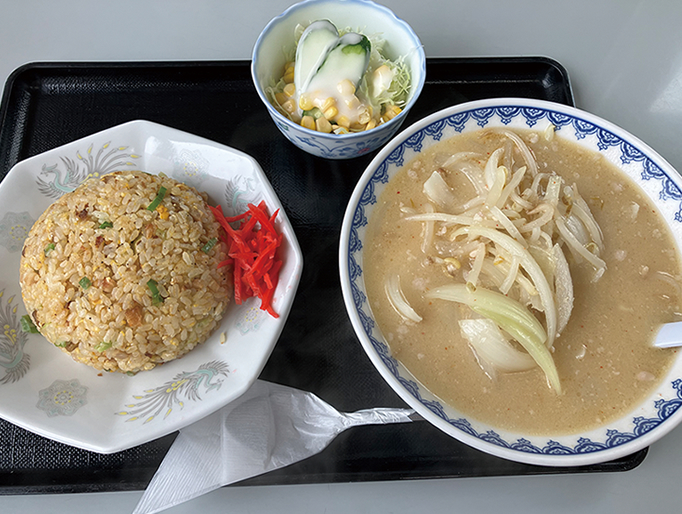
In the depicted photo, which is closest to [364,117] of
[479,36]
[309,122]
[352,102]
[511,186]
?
[352,102]

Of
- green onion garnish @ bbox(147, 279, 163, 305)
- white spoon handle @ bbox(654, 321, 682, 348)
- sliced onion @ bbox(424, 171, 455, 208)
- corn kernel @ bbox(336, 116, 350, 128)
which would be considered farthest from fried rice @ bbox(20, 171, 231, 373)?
white spoon handle @ bbox(654, 321, 682, 348)

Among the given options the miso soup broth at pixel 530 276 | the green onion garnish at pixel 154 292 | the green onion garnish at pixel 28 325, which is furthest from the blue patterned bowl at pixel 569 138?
the green onion garnish at pixel 28 325

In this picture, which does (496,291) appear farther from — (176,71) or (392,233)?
(176,71)

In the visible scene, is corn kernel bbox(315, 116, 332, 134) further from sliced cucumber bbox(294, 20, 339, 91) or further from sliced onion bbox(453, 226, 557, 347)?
sliced onion bbox(453, 226, 557, 347)

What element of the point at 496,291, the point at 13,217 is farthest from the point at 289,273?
the point at 13,217

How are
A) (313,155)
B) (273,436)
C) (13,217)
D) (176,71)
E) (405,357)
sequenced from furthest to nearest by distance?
(176,71) → (313,155) → (13,217) → (273,436) → (405,357)

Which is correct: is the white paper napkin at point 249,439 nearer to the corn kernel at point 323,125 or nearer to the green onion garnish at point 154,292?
the green onion garnish at point 154,292

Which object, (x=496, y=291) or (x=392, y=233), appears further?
(x=392, y=233)
